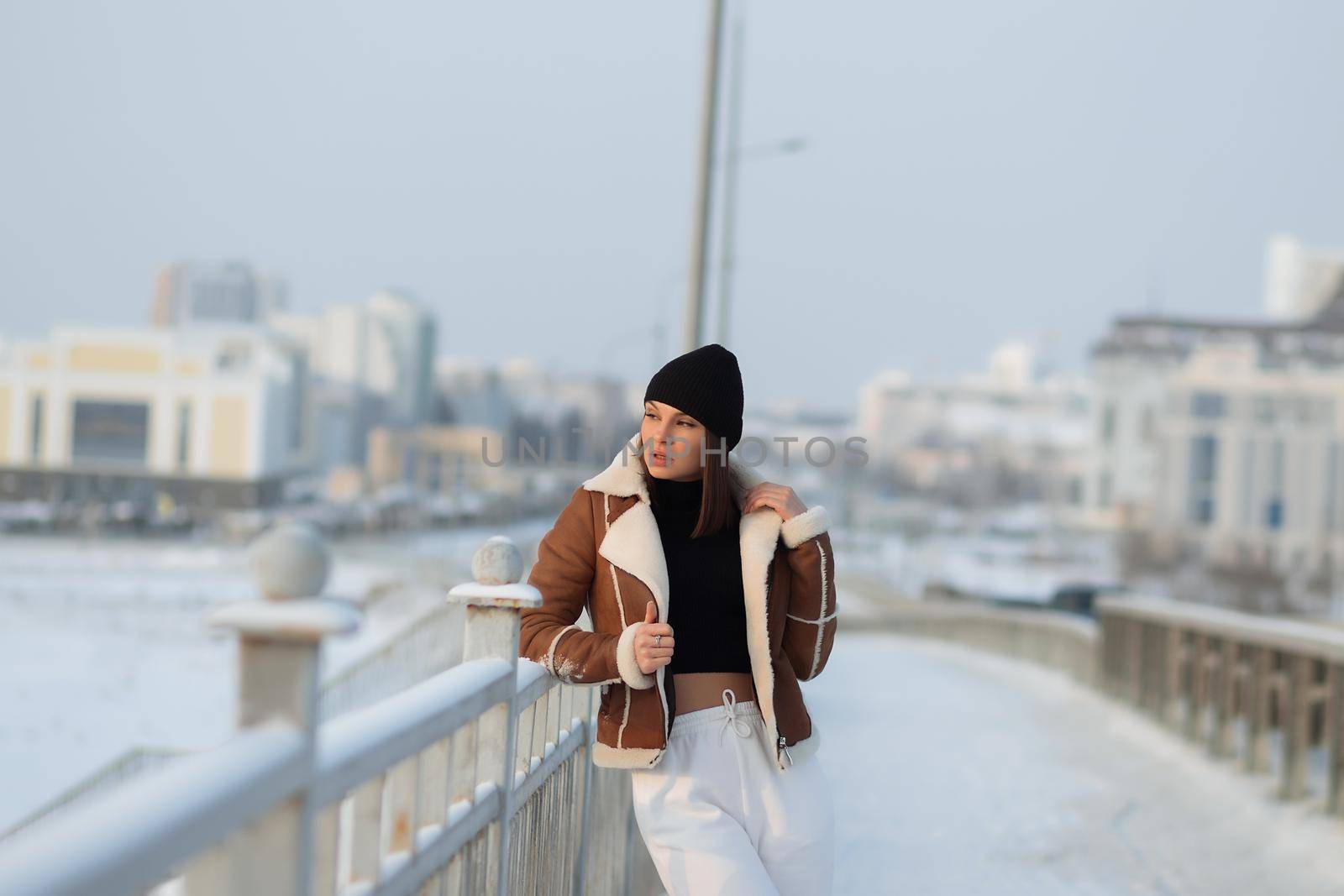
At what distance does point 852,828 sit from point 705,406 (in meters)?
5.19

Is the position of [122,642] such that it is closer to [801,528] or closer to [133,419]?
[801,528]

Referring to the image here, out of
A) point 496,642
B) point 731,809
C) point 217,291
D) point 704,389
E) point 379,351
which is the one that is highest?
Result: point 217,291

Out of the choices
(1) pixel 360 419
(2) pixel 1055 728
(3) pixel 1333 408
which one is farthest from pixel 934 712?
(1) pixel 360 419

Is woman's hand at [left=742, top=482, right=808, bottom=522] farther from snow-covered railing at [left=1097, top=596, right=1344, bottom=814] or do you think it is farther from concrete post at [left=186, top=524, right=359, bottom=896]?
snow-covered railing at [left=1097, top=596, right=1344, bottom=814]

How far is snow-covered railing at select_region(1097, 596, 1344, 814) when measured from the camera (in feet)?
27.6

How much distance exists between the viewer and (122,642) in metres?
43.0

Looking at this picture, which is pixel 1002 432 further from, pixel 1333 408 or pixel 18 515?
pixel 18 515

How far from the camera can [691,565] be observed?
3.34m

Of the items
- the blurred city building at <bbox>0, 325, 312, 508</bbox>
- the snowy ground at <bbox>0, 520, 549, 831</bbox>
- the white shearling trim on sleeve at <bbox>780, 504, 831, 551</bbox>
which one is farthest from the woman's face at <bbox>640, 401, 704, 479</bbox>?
the blurred city building at <bbox>0, 325, 312, 508</bbox>

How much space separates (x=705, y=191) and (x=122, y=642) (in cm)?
3596

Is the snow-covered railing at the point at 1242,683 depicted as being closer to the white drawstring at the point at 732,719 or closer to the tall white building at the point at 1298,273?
the white drawstring at the point at 732,719

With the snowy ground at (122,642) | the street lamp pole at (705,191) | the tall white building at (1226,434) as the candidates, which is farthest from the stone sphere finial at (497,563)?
the tall white building at (1226,434)

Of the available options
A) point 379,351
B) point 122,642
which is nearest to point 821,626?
point 122,642

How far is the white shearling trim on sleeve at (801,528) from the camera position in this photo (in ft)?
10.8
